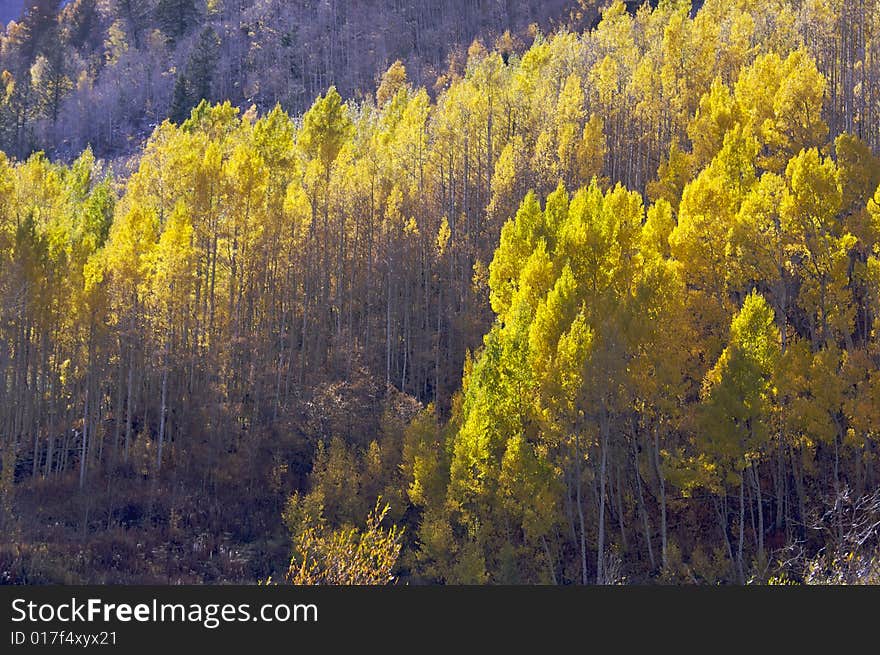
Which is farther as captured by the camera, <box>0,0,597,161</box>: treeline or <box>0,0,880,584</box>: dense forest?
<box>0,0,597,161</box>: treeline

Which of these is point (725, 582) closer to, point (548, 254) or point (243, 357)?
point (548, 254)

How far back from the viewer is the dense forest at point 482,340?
2405cm

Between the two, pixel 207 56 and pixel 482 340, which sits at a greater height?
pixel 207 56

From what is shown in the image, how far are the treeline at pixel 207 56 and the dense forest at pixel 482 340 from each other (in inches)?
1372

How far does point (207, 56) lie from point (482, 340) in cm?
5574

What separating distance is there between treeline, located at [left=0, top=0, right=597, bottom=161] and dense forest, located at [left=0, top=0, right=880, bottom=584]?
114 ft

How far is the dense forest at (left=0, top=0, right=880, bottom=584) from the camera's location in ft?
78.9

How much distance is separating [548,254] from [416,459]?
7.62m

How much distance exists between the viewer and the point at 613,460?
25.8 meters

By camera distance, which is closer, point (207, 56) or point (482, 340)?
point (482, 340)

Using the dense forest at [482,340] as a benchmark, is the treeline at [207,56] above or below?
above

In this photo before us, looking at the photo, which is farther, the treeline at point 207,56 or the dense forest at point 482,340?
the treeline at point 207,56

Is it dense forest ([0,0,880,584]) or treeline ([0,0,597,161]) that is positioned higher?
treeline ([0,0,597,161])

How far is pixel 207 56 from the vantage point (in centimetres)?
7875
